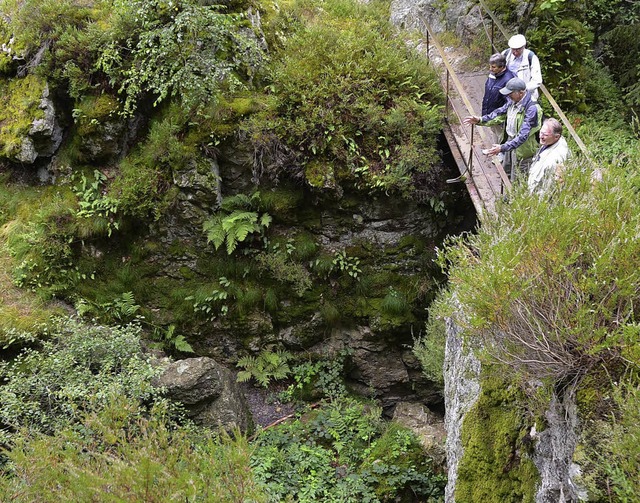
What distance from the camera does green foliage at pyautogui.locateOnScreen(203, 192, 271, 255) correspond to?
335 inches

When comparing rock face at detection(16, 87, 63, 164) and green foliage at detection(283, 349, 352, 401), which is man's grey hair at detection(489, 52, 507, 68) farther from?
rock face at detection(16, 87, 63, 164)

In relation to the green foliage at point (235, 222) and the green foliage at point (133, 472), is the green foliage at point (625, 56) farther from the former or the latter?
the green foliage at point (133, 472)

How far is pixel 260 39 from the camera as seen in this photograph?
373 inches

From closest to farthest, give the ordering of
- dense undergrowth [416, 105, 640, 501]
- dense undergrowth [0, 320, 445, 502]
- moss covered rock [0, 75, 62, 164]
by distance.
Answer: dense undergrowth [416, 105, 640, 501]
dense undergrowth [0, 320, 445, 502]
moss covered rock [0, 75, 62, 164]

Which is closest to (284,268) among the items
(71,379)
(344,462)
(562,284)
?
(344,462)

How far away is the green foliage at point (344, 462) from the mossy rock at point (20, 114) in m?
7.22

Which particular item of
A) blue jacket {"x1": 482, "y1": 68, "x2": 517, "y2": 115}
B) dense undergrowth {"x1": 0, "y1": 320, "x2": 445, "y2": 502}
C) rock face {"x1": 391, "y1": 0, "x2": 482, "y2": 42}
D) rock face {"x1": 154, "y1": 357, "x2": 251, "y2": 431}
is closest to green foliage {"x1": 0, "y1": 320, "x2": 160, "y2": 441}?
dense undergrowth {"x1": 0, "y1": 320, "x2": 445, "y2": 502}

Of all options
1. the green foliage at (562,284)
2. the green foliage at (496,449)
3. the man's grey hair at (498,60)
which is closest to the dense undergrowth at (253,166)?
the man's grey hair at (498,60)

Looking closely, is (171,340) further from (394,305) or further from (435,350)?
(435,350)

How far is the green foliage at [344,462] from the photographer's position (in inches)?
285

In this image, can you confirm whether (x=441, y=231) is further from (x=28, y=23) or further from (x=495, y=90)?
(x=28, y=23)

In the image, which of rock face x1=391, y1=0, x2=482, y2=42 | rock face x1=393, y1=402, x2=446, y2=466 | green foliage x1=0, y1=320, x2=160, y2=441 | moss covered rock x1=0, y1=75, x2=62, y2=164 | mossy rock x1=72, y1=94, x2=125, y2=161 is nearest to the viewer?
green foliage x1=0, y1=320, x2=160, y2=441

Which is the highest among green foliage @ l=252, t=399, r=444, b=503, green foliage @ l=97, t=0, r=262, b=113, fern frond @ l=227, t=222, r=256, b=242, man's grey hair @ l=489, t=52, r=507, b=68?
green foliage @ l=97, t=0, r=262, b=113

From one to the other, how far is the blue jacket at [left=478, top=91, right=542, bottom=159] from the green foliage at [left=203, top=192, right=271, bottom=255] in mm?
4444
